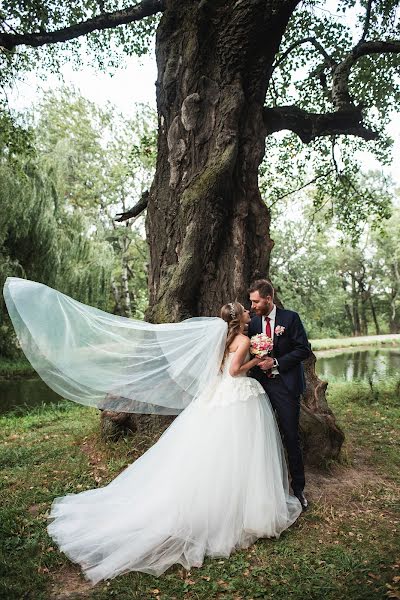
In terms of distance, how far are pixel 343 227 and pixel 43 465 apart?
32.4 feet

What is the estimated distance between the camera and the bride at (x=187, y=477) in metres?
3.53

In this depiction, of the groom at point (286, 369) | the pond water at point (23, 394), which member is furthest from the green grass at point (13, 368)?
the groom at point (286, 369)

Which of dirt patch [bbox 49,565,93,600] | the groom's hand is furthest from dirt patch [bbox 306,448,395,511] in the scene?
dirt patch [bbox 49,565,93,600]

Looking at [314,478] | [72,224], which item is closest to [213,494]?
[314,478]

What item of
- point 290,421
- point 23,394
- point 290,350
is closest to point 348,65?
point 290,350

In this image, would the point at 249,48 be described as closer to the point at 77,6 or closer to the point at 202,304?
the point at 202,304

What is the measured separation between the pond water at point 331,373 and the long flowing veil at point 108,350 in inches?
299

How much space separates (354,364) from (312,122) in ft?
55.8

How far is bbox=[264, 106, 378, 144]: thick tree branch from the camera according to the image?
706cm

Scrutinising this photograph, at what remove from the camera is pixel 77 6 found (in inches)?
321

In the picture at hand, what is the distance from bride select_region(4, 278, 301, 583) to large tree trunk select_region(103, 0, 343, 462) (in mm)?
1273

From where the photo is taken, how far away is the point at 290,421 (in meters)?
4.47

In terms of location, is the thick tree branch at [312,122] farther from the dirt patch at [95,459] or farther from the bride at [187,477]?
the dirt patch at [95,459]

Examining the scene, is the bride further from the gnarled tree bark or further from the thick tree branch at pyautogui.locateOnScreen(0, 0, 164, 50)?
the thick tree branch at pyautogui.locateOnScreen(0, 0, 164, 50)
